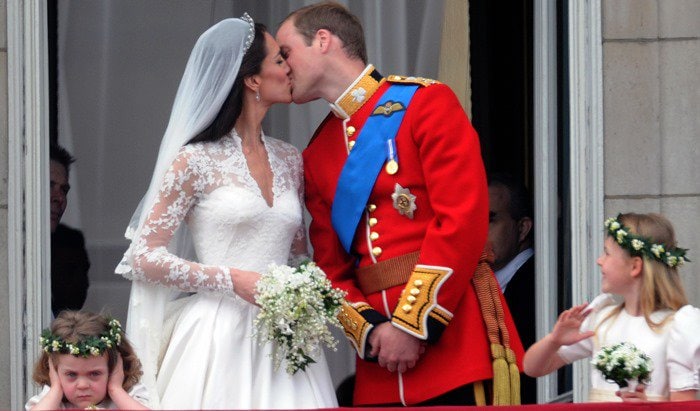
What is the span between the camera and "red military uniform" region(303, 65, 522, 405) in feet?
19.5

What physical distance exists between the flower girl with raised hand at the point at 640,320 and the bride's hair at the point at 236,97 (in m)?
1.31

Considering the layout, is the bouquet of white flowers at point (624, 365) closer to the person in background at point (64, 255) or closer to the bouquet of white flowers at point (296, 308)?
the bouquet of white flowers at point (296, 308)

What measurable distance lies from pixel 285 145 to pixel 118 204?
1503 millimetres

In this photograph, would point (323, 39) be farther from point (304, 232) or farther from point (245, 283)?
point (245, 283)

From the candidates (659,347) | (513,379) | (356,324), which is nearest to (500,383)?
(513,379)

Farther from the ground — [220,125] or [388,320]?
[220,125]

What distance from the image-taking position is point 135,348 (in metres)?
5.97

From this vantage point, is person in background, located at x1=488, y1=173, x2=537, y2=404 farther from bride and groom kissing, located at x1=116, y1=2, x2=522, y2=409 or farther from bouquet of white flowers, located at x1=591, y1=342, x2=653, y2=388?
bouquet of white flowers, located at x1=591, y1=342, x2=653, y2=388

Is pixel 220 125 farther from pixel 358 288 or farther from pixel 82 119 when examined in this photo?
pixel 82 119

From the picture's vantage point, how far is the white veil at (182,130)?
6.00 metres

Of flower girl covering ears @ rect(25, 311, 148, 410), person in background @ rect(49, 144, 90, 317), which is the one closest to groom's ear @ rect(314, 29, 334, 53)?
flower girl covering ears @ rect(25, 311, 148, 410)

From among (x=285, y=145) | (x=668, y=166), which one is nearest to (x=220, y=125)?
(x=285, y=145)

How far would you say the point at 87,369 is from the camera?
552cm

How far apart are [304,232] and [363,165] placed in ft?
1.12
